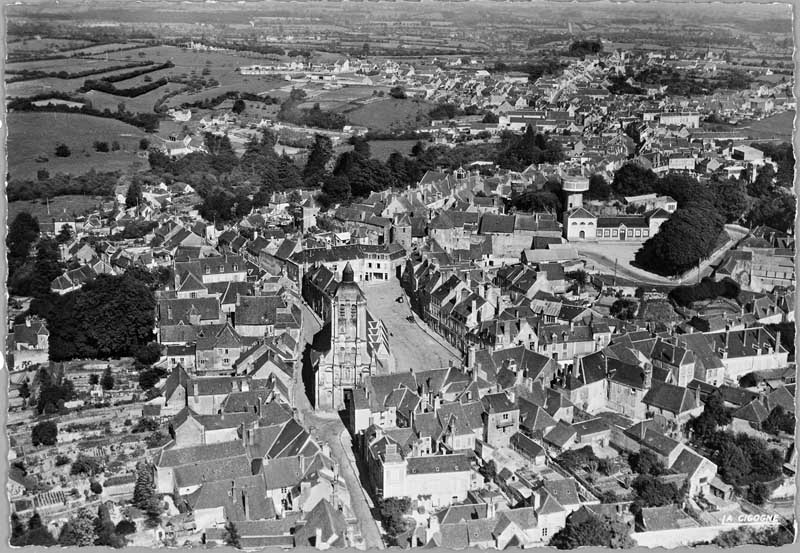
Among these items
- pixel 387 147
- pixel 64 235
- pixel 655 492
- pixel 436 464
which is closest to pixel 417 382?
pixel 436 464

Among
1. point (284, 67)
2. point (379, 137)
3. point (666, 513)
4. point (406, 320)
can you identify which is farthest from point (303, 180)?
point (284, 67)

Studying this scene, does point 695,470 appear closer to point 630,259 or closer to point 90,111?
point 630,259

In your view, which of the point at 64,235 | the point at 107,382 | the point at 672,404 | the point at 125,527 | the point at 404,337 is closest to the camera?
the point at 125,527

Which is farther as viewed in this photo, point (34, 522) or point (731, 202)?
point (731, 202)

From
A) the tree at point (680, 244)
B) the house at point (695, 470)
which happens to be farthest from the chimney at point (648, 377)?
the tree at point (680, 244)

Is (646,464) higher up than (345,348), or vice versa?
(345,348)

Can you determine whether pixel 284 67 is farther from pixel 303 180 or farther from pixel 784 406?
pixel 784 406

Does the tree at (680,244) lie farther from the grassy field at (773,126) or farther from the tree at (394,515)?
the tree at (394,515)
